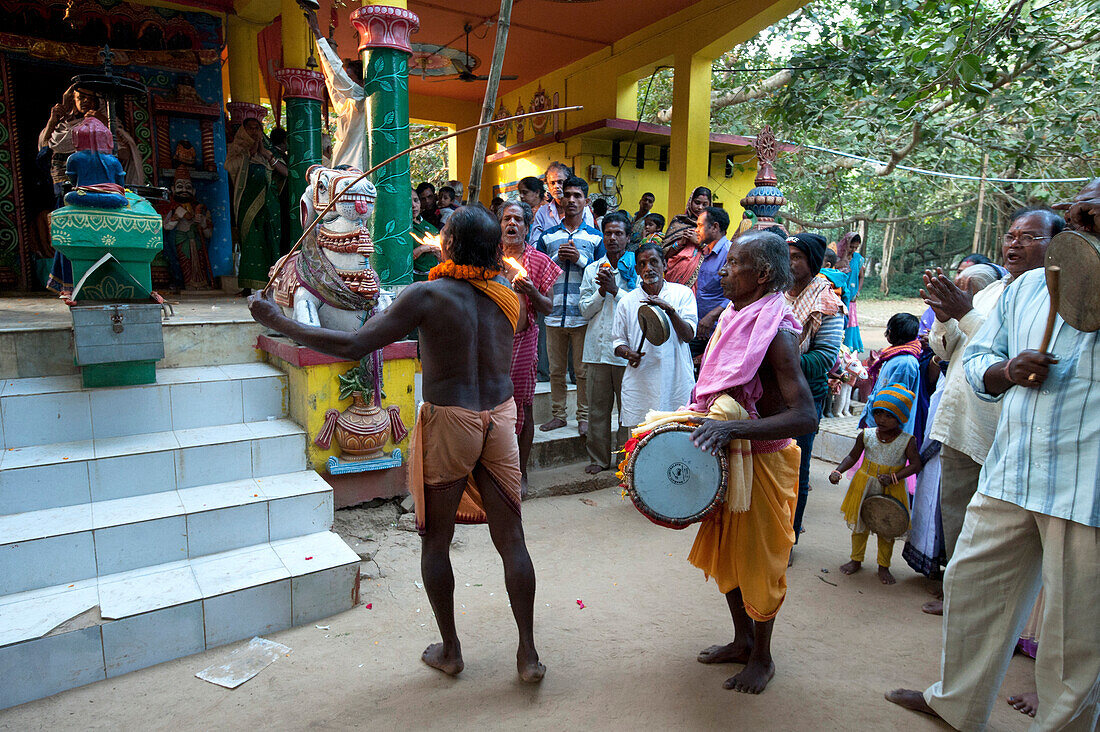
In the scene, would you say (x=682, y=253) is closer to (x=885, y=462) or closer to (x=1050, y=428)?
(x=885, y=462)

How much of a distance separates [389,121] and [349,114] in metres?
0.38

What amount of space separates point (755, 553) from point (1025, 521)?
913 millimetres

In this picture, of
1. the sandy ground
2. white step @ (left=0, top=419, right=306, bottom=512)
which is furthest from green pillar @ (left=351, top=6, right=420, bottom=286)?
the sandy ground

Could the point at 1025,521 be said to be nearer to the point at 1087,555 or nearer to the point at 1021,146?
the point at 1087,555

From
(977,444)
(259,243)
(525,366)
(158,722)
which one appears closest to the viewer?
(158,722)

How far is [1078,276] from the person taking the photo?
6.60 ft

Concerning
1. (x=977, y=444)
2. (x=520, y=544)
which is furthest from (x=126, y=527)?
(x=977, y=444)

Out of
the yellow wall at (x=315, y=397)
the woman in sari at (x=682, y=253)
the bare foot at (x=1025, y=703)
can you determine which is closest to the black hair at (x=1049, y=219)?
the bare foot at (x=1025, y=703)

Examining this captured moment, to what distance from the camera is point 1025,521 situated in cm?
225

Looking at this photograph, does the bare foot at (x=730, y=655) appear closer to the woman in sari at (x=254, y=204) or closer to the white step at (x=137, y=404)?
the white step at (x=137, y=404)

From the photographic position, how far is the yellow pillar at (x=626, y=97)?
10547 millimetres

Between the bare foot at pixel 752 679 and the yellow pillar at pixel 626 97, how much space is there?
939 cm

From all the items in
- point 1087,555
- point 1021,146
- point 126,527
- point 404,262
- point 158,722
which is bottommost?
point 158,722

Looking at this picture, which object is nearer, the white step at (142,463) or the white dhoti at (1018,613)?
the white dhoti at (1018,613)
